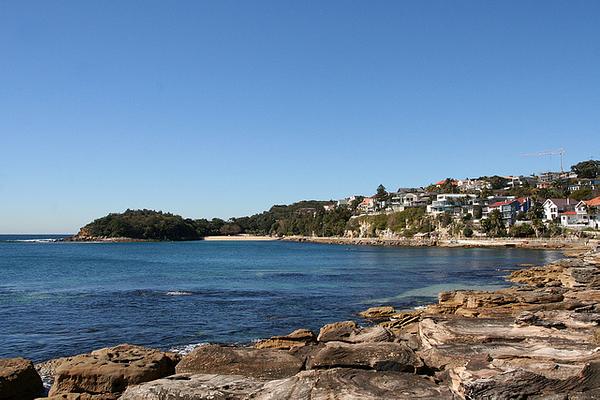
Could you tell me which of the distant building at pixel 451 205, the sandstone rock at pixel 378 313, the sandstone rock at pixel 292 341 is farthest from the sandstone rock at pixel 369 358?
the distant building at pixel 451 205

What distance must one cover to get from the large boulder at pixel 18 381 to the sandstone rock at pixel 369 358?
6.77 metres

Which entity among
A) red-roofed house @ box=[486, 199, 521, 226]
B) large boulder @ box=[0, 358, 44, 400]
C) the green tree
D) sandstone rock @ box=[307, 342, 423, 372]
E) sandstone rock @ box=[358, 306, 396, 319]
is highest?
red-roofed house @ box=[486, 199, 521, 226]

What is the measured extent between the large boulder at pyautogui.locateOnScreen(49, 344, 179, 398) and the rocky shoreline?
0.9 inches

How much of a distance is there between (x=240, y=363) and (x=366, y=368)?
9.41ft

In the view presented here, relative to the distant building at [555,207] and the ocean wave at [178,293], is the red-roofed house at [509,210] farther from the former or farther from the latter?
the ocean wave at [178,293]

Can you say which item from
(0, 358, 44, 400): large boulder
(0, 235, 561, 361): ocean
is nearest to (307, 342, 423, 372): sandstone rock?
(0, 358, 44, 400): large boulder

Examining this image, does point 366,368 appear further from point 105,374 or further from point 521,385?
point 105,374

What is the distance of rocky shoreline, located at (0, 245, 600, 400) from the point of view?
847 centimetres

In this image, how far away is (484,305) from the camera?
25.3 meters

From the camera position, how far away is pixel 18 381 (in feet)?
39.9

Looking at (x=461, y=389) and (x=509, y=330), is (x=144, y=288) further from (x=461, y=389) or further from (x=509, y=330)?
(x=461, y=389)

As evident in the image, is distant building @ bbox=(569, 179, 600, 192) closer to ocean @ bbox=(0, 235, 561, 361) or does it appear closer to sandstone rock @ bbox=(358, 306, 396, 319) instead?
ocean @ bbox=(0, 235, 561, 361)

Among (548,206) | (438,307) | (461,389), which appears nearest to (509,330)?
(461,389)

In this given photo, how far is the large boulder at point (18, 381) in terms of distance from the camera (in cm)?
1185
